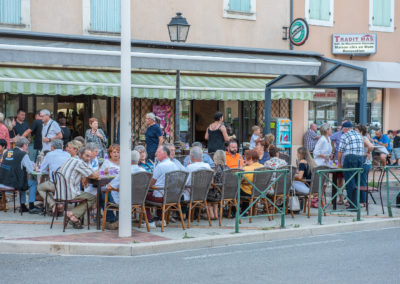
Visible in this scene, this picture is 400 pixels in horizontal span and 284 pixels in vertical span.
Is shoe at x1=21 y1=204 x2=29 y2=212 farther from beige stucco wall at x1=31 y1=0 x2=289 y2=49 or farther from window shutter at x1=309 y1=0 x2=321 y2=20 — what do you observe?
window shutter at x1=309 y1=0 x2=321 y2=20

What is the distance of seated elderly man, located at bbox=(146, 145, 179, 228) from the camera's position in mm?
10172

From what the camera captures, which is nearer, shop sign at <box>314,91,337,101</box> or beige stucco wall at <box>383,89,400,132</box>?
shop sign at <box>314,91,337,101</box>

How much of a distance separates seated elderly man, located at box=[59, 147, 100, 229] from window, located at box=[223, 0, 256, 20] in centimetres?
1089

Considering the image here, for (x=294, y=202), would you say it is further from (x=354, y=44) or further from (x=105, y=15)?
(x=354, y=44)

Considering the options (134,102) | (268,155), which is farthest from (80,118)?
(268,155)

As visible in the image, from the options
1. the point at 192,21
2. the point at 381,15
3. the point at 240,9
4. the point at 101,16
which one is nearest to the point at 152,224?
the point at 101,16

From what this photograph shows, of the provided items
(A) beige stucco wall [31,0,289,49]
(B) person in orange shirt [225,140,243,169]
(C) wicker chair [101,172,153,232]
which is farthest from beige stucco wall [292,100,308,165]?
(C) wicker chair [101,172,153,232]

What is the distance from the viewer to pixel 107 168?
10547mm

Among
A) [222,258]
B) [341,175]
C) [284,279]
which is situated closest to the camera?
[284,279]

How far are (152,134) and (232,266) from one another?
19.3 ft

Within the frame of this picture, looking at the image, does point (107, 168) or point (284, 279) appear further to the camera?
point (107, 168)

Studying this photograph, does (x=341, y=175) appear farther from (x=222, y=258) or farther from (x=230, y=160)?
(x=222, y=258)

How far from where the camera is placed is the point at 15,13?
16.8 meters

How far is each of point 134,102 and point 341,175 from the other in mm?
7818
